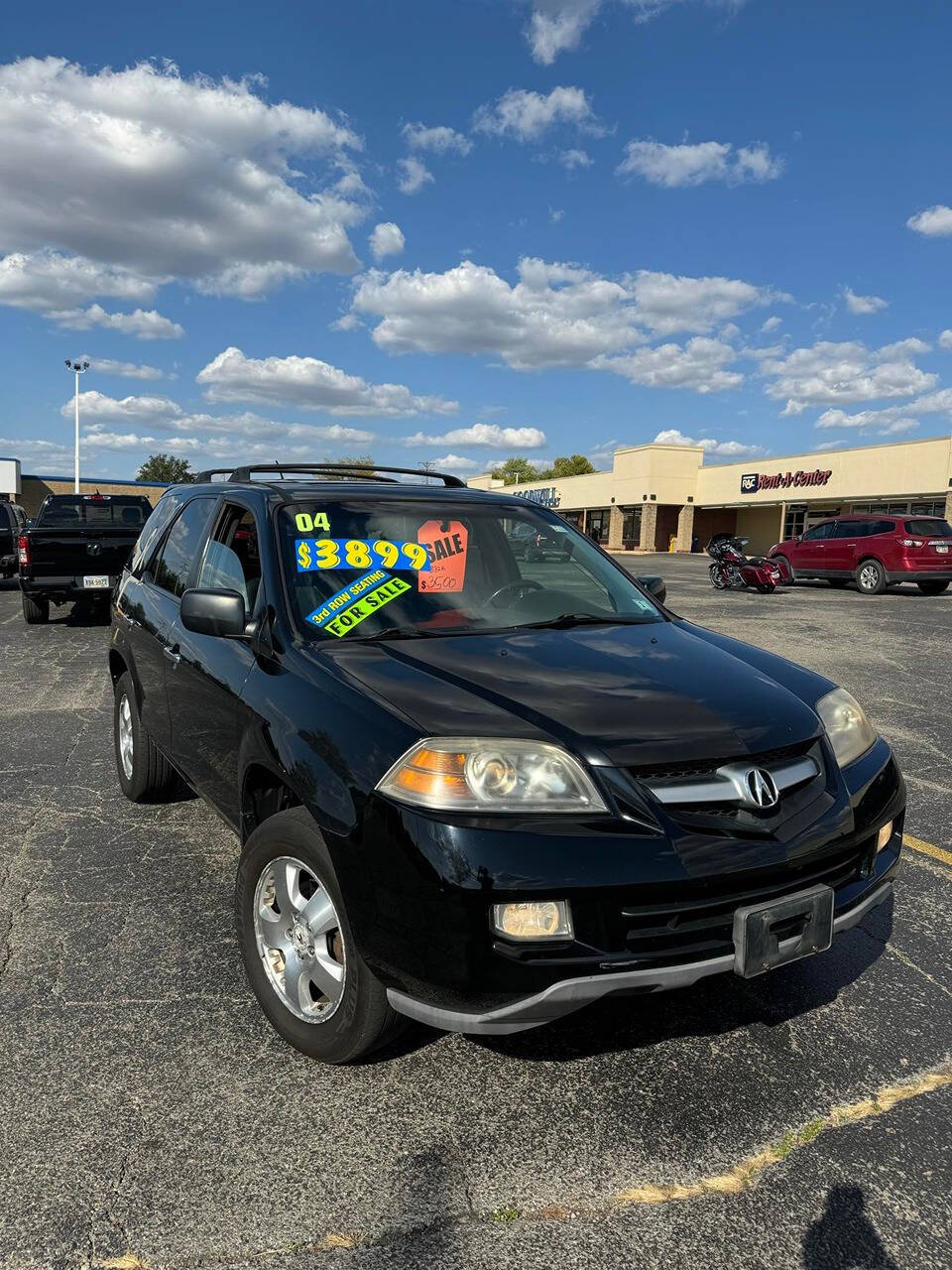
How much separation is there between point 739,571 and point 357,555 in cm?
1984

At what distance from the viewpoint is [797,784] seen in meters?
2.52

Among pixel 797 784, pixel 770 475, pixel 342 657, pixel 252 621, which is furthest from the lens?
pixel 770 475

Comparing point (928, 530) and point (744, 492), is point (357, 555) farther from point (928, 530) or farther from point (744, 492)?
point (744, 492)

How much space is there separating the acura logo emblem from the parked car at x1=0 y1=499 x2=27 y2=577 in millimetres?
17469

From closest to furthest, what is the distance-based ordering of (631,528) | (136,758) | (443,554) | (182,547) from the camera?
(443,554) → (182,547) → (136,758) → (631,528)

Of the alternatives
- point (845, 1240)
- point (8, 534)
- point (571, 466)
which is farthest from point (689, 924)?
point (571, 466)

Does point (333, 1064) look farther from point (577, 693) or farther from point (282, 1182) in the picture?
point (577, 693)

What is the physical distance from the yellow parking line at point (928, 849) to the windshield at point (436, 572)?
196 cm

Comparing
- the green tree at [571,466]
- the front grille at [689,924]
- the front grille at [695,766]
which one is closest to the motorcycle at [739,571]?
the front grille at [695,766]

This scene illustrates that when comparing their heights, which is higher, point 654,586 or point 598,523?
point 598,523

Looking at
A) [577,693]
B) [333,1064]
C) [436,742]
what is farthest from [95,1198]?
[577,693]

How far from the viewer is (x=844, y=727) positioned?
2.90 metres

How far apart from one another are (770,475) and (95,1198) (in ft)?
161

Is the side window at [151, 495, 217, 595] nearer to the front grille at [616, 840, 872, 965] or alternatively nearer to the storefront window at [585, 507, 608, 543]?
the front grille at [616, 840, 872, 965]
